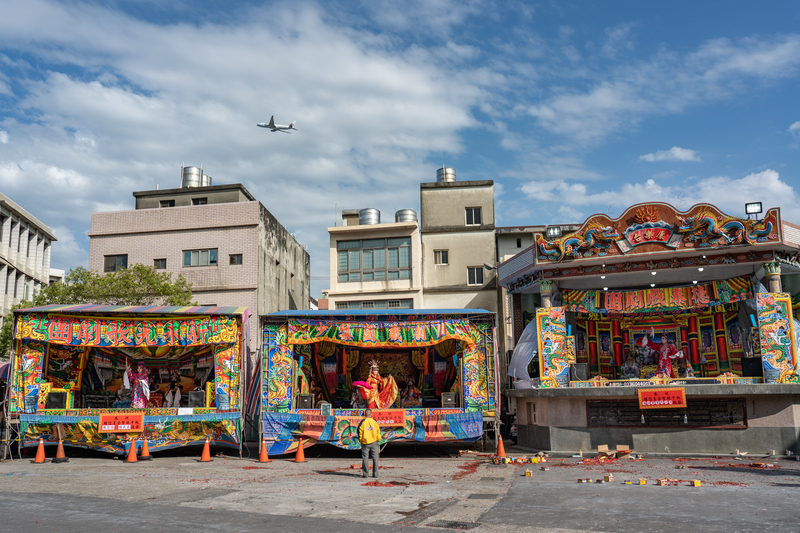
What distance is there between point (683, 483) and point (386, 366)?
13295 millimetres

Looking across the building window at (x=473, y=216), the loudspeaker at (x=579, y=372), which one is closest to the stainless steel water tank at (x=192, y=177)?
the building window at (x=473, y=216)

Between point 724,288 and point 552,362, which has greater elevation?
point 724,288

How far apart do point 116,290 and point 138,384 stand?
6501 millimetres

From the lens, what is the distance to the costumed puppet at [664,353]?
Answer: 941 inches

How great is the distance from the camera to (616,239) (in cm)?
2119

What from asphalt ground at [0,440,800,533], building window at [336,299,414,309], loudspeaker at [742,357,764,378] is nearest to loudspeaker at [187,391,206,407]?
asphalt ground at [0,440,800,533]

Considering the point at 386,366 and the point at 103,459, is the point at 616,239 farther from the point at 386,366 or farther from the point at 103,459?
the point at 103,459

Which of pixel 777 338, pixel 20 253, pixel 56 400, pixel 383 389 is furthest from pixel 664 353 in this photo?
pixel 20 253

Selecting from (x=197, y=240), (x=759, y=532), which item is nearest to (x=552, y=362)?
(x=759, y=532)

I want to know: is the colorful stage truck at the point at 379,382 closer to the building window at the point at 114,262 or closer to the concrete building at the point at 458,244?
the concrete building at the point at 458,244

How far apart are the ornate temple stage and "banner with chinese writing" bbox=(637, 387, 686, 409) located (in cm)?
3

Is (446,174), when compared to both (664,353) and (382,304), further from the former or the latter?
(664,353)

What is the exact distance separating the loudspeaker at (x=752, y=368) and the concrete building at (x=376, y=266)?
47.3 feet

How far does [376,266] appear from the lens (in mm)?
31297
